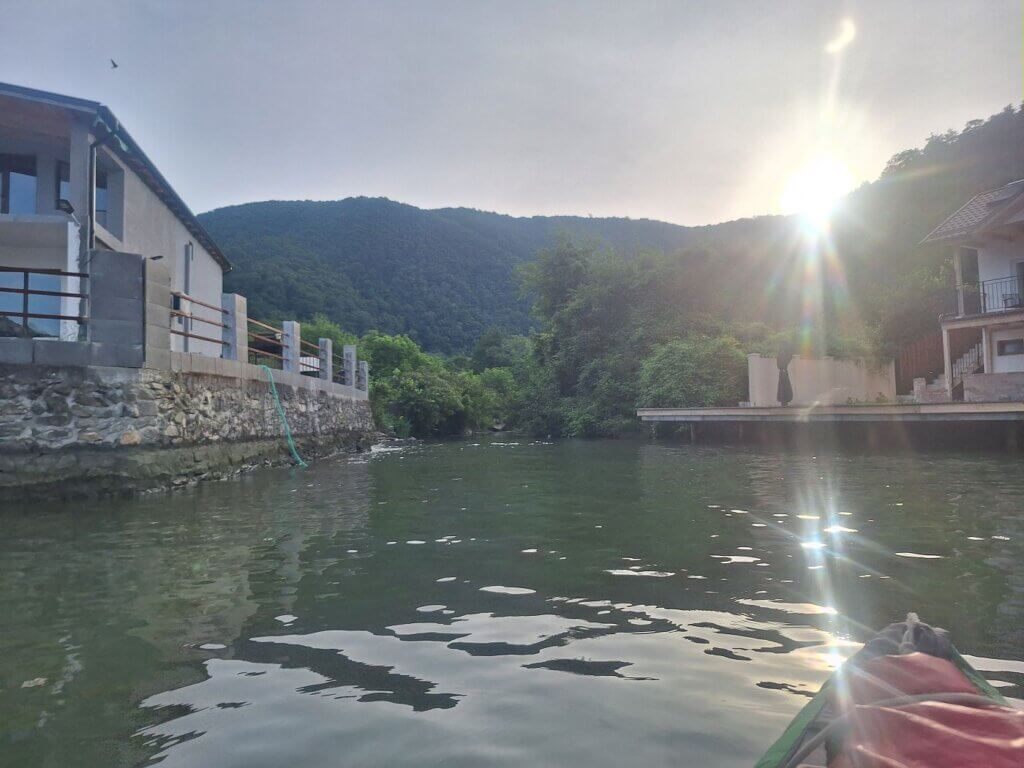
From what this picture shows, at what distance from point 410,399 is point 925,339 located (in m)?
19.8

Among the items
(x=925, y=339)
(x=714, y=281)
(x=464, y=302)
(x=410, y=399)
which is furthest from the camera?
(x=464, y=302)

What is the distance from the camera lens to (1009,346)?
20.3 metres

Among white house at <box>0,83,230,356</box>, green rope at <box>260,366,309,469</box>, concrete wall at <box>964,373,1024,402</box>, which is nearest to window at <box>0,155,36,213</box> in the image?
white house at <box>0,83,230,356</box>

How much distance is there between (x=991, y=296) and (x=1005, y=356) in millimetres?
2009


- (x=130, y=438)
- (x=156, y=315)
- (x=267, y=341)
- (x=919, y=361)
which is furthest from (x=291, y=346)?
(x=919, y=361)

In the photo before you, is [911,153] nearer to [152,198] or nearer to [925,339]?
[925,339]

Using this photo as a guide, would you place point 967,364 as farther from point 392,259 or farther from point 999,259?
point 392,259

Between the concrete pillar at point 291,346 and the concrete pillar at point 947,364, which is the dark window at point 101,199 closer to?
the concrete pillar at point 291,346

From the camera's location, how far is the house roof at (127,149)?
10.4 meters

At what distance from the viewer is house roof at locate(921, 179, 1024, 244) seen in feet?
64.8

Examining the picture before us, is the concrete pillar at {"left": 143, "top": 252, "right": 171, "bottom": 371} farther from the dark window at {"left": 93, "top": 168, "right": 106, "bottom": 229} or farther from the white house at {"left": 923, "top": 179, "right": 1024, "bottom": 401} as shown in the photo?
the white house at {"left": 923, "top": 179, "right": 1024, "bottom": 401}

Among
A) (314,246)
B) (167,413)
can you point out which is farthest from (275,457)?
(314,246)

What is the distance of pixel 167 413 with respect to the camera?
9359 mm

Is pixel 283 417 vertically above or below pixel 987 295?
below
